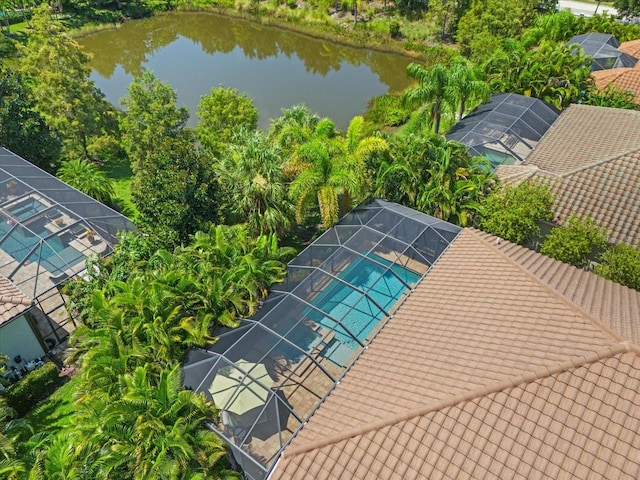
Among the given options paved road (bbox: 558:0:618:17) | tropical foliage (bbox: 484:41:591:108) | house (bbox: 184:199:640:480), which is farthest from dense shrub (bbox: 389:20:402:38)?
house (bbox: 184:199:640:480)

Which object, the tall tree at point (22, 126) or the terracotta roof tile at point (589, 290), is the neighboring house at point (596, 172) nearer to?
the terracotta roof tile at point (589, 290)

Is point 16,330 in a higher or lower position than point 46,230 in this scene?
lower

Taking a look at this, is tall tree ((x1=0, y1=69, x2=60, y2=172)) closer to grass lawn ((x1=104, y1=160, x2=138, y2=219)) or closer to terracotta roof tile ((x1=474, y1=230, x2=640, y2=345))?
grass lawn ((x1=104, y1=160, x2=138, y2=219))

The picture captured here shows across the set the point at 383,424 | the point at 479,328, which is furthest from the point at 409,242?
the point at 383,424

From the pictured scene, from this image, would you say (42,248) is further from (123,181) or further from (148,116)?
(123,181)

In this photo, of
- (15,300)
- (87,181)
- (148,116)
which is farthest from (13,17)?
(15,300)

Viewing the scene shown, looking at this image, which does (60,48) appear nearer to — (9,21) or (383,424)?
(383,424)
